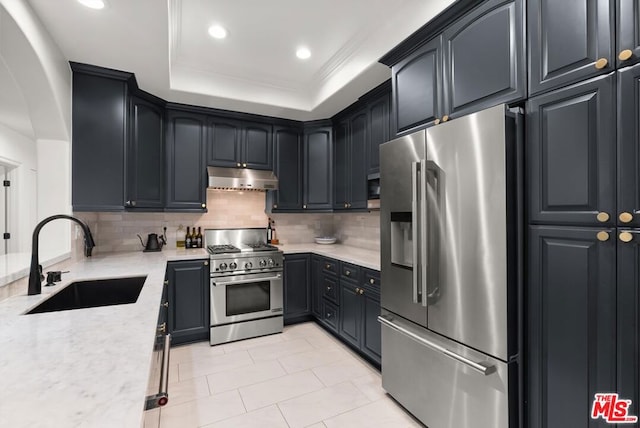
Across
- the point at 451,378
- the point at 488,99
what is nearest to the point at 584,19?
the point at 488,99

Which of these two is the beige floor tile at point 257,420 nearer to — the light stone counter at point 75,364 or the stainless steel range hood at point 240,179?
the light stone counter at point 75,364

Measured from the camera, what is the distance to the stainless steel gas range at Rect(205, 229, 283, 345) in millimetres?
3059

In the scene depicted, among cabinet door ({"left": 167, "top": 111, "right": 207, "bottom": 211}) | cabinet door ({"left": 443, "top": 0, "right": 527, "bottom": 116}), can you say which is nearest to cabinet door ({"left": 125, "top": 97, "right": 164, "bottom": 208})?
cabinet door ({"left": 167, "top": 111, "right": 207, "bottom": 211})

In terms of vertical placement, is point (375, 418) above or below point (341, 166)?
below

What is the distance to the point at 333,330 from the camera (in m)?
3.14

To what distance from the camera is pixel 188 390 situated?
7.30 ft

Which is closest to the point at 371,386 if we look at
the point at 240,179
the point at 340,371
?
the point at 340,371

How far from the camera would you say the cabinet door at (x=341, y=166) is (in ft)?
11.3

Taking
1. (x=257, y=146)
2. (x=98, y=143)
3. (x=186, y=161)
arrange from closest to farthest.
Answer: (x=98, y=143) < (x=186, y=161) < (x=257, y=146)

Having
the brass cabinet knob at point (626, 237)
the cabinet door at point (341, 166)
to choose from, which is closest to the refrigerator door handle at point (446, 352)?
the brass cabinet knob at point (626, 237)

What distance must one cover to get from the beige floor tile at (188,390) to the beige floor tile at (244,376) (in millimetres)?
51

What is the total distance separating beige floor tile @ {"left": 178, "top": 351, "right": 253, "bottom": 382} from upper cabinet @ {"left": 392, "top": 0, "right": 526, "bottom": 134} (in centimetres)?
235

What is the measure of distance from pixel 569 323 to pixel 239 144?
130 inches

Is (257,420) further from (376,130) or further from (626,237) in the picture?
(376,130)
